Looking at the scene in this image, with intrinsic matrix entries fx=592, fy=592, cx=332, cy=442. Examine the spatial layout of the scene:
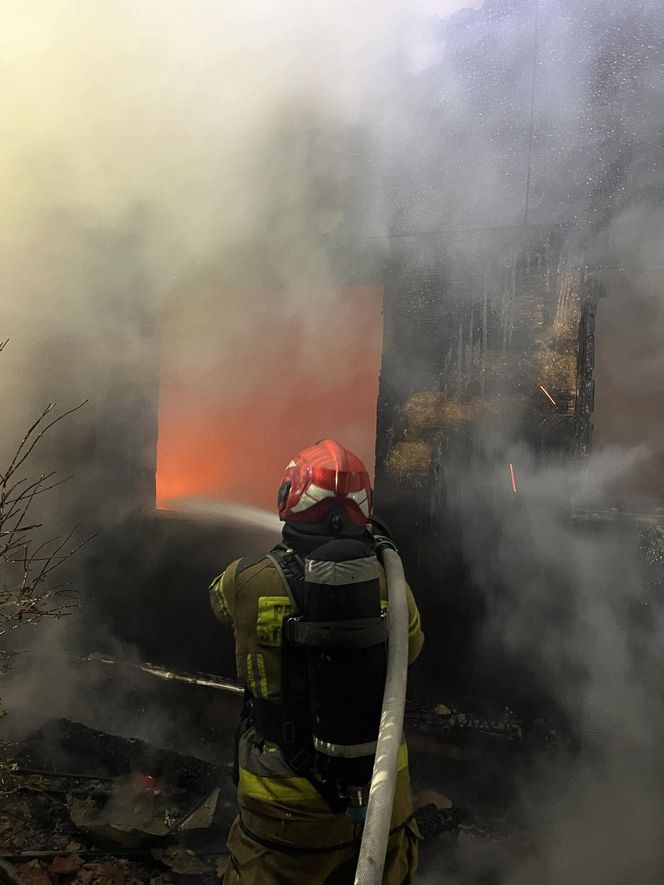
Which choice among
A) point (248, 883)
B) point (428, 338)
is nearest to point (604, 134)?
point (428, 338)

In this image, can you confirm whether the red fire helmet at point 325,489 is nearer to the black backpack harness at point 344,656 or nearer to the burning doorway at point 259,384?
the black backpack harness at point 344,656

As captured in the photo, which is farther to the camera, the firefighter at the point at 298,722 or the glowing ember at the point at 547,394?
the glowing ember at the point at 547,394

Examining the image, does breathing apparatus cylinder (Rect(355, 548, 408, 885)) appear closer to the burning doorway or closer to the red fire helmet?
the red fire helmet

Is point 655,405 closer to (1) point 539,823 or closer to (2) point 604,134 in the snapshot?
(2) point 604,134

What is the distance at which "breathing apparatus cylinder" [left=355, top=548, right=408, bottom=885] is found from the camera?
6.18ft

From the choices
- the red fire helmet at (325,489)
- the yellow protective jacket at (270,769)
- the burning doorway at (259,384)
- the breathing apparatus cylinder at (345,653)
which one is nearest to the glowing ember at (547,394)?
the burning doorway at (259,384)

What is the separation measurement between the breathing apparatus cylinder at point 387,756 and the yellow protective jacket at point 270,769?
0.18 m

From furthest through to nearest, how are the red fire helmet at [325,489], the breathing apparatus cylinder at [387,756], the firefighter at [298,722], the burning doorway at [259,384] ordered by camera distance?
the burning doorway at [259,384]
the red fire helmet at [325,489]
the firefighter at [298,722]
the breathing apparatus cylinder at [387,756]

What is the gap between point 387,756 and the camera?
1.98 m

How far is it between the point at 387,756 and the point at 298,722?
409 millimetres

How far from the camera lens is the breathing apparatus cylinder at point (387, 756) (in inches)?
74.1

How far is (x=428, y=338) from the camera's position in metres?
4.40

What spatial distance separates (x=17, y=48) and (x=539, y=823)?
6.93 metres

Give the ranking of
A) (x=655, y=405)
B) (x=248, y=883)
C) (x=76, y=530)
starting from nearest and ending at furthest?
(x=248, y=883), (x=655, y=405), (x=76, y=530)
